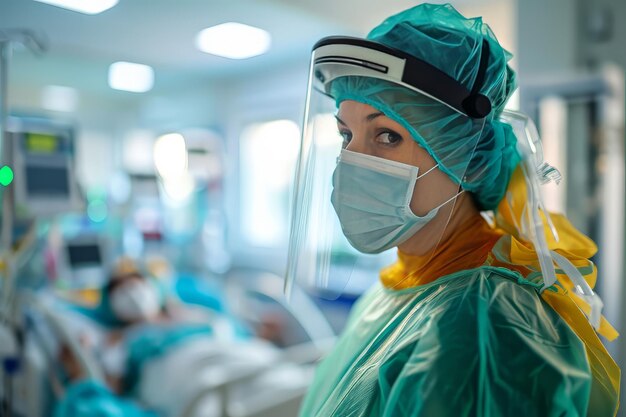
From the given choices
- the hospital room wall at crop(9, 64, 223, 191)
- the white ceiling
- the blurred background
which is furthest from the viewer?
the hospital room wall at crop(9, 64, 223, 191)

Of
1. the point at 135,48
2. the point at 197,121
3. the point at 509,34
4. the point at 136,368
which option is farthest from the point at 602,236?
the point at 197,121

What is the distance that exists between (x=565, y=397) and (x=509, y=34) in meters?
2.36

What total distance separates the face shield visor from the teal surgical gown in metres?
0.13

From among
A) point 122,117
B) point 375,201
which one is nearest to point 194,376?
point 375,201

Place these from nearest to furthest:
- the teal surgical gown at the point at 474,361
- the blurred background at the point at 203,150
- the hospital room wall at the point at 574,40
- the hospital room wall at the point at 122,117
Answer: the teal surgical gown at the point at 474,361, the blurred background at the point at 203,150, the hospital room wall at the point at 574,40, the hospital room wall at the point at 122,117

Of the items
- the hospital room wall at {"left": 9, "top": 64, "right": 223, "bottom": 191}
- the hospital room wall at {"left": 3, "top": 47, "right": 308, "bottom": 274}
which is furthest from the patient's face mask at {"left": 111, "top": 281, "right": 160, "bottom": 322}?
the hospital room wall at {"left": 9, "top": 64, "right": 223, "bottom": 191}

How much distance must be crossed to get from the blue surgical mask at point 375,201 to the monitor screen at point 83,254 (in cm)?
226

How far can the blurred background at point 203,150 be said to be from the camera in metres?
1.88

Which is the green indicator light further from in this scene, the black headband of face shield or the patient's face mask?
the patient's face mask


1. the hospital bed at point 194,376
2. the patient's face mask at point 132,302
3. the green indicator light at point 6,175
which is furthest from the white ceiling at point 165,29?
the patient's face mask at point 132,302

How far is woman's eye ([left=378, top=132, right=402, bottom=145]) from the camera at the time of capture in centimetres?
82

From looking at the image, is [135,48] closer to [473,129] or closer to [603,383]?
[473,129]

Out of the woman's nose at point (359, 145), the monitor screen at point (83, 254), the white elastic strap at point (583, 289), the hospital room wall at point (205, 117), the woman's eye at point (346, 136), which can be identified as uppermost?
the hospital room wall at point (205, 117)

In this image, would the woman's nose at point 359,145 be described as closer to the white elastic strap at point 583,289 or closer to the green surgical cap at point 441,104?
the green surgical cap at point 441,104
